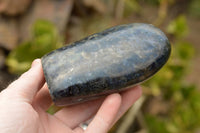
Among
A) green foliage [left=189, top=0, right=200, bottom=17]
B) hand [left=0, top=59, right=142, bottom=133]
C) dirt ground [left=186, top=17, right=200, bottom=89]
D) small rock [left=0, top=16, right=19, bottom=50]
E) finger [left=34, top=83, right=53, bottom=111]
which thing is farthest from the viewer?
green foliage [left=189, top=0, right=200, bottom=17]

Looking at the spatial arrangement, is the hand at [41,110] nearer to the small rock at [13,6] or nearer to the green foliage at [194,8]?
the small rock at [13,6]

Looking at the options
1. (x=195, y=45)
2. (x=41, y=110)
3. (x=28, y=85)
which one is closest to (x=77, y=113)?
(x=41, y=110)

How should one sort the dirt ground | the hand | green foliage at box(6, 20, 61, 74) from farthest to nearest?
the dirt ground → green foliage at box(6, 20, 61, 74) → the hand

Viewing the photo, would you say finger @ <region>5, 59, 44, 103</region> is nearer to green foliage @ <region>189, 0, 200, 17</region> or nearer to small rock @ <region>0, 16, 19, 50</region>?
small rock @ <region>0, 16, 19, 50</region>

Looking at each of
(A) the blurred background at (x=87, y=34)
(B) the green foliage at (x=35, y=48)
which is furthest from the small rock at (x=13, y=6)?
(B) the green foliage at (x=35, y=48)

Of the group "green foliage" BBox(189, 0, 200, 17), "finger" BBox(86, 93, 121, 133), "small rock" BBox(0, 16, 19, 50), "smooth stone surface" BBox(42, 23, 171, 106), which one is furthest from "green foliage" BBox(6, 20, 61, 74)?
"green foliage" BBox(189, 0, 200, 17)
